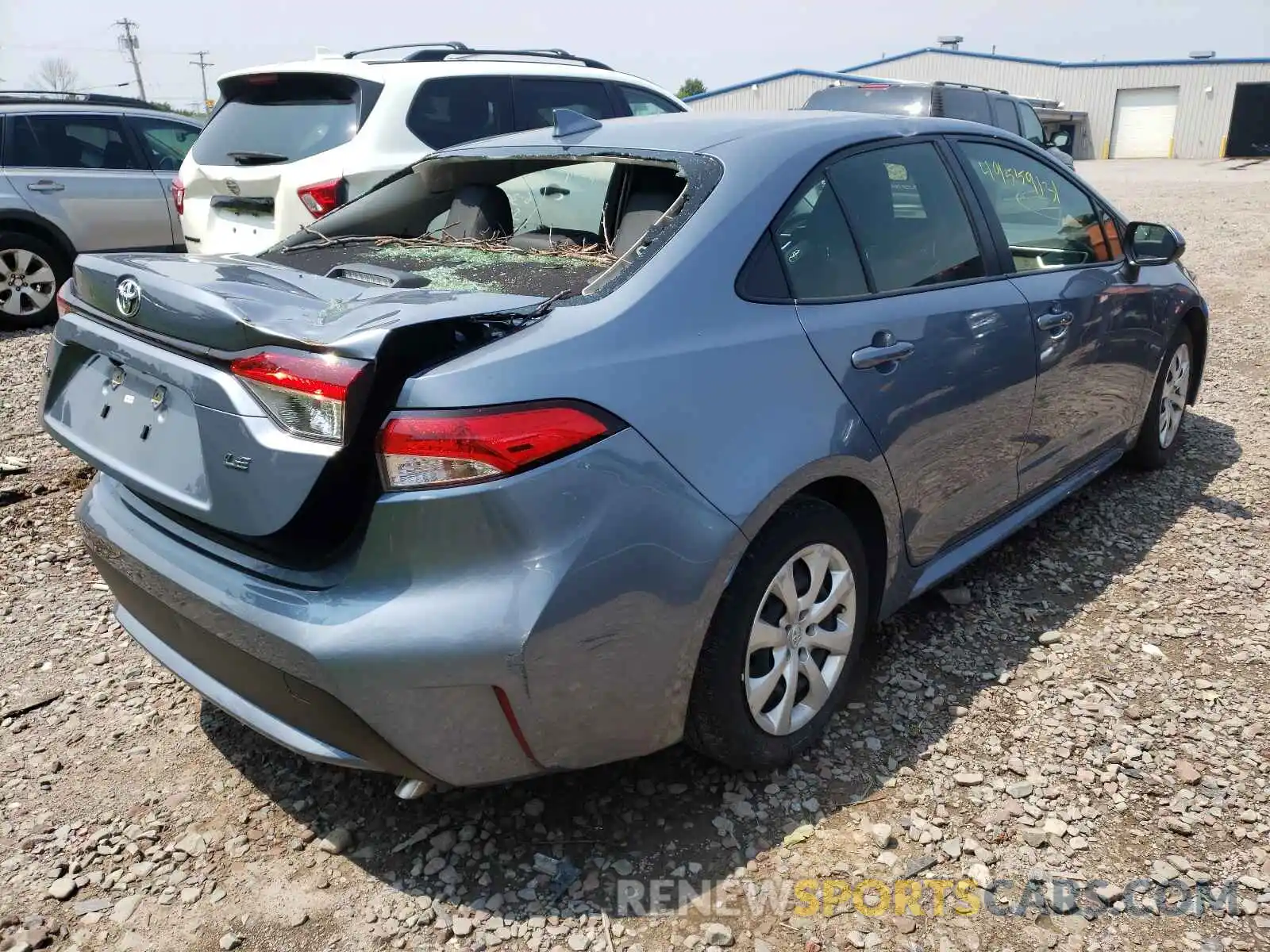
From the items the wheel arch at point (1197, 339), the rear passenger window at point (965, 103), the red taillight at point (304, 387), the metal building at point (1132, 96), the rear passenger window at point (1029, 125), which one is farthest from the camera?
the metal building at point (1132, 96)

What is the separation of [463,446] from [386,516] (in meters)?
0.21

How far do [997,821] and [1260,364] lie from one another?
547 centimetres

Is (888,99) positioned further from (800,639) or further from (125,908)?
(125,908)

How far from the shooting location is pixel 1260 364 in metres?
6.47

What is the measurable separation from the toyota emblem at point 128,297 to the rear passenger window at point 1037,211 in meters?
2.50

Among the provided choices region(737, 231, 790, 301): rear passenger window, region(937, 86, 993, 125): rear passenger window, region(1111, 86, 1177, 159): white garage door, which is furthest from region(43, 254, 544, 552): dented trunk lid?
region(1111, 86, 1177, 159): white garage door

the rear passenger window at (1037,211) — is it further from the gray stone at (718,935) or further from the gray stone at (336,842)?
the gray stone at (336,842)

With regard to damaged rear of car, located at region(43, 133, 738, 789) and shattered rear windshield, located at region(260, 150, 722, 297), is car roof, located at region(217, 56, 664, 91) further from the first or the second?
damaged rear of car, located at region(43, 133, 738, 789)

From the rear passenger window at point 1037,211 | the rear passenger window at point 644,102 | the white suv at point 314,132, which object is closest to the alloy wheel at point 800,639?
the rear passenger window at point 1037,211

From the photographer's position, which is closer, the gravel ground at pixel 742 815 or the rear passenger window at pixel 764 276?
the gravel ground at pixel 742 815

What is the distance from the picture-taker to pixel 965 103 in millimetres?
11516

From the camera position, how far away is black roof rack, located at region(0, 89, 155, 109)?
25.8 feet

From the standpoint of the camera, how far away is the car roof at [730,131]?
2.63 m

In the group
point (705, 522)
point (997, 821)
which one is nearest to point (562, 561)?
point (705, 522)
